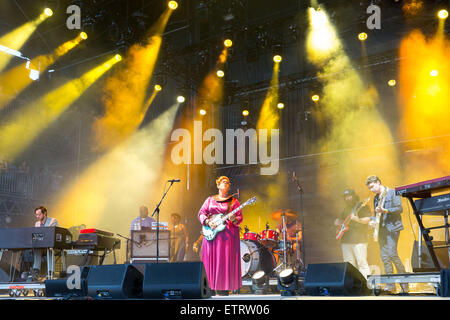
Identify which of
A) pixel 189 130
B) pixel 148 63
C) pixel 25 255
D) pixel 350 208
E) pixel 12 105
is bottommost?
pixel 25 255

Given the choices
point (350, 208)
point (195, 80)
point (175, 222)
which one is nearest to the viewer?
point (350, 208)

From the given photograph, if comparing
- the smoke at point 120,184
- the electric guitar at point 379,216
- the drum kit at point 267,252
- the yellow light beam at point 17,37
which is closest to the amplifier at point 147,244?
the drum kit at point 267,252

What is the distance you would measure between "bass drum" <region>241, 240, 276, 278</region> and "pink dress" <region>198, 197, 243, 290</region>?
2.37 meters

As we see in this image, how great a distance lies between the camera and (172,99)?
1351 centimetres

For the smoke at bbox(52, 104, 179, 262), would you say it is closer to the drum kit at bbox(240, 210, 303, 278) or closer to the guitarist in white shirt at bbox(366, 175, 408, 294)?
the drum kit at bbox(240, 210, 303, 278)

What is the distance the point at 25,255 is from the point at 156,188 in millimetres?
5753

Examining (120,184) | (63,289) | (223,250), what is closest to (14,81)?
(120,184)

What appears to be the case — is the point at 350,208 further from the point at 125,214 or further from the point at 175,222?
the point at 125,214

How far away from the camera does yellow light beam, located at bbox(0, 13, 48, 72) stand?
1159 centimetres

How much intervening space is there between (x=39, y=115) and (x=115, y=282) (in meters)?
10.9

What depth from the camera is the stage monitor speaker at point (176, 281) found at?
3381 mm

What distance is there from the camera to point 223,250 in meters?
5.43

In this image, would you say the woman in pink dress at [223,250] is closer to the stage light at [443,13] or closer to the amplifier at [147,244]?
the amplifier at [147,244]
